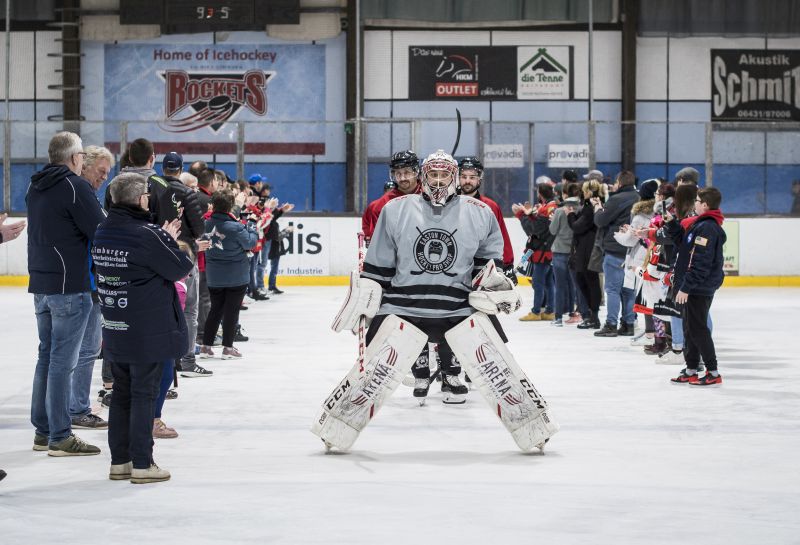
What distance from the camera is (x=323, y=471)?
5.86 meters

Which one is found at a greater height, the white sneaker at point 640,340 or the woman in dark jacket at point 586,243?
the woman in dark jacket at point 586,243

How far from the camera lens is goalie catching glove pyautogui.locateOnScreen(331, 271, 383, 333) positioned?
622 centimetres

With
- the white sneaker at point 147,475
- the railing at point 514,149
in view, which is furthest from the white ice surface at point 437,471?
the railing at point 514,149

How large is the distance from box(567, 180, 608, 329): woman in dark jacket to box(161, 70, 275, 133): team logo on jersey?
12023 millimetres

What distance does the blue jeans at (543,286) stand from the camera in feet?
46.2

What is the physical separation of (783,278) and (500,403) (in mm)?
14168

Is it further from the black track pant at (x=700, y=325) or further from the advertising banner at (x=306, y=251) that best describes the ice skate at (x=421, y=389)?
the advertising banner at (x=306, y=251)

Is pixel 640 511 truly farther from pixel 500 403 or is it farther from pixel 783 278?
pixel 783 278

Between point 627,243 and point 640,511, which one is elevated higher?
point 627,243

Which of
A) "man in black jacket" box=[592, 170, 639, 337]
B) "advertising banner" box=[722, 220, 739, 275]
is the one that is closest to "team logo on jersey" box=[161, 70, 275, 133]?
"advertising banner" box=[722, 220, 739, 275]

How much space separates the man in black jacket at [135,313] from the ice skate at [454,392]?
283cm

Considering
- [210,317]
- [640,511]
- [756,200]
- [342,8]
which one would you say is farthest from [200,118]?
[640,511]

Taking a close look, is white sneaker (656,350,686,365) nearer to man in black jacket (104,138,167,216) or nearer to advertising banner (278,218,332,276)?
man in black jacket (104,138,167,216)

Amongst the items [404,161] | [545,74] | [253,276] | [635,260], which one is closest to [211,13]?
[545,74]
